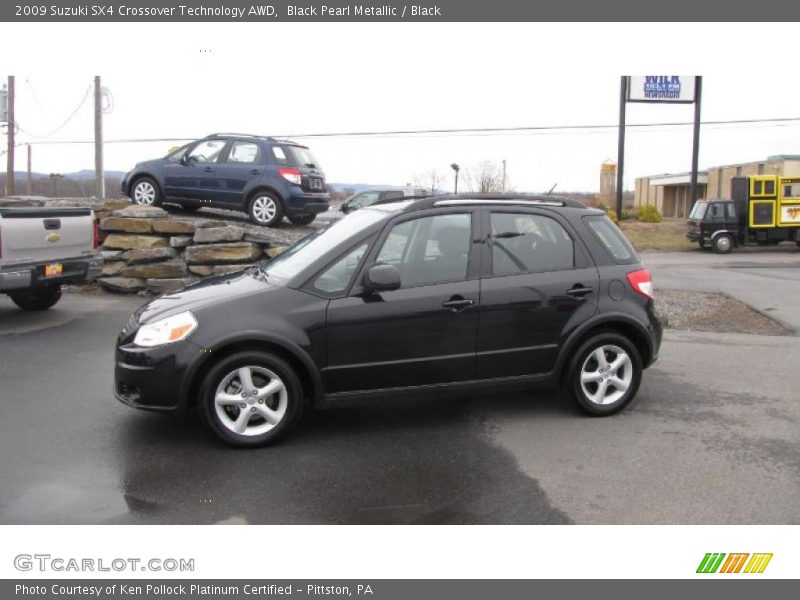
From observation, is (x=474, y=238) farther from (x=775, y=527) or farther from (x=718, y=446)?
(x=775, y=527)

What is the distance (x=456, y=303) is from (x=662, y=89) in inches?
1211

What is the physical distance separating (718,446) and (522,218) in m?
2.11

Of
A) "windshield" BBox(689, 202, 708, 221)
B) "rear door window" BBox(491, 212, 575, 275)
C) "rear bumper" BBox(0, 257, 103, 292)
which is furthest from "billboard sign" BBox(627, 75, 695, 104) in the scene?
"rear door window" BBox(491, 212, 575, 275)

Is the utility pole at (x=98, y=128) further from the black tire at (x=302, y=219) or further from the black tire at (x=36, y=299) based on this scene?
the black tire at (x=36, y=299)

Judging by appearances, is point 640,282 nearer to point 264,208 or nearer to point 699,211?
point 264,208

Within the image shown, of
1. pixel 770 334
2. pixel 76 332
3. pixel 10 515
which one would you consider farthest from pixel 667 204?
pixel 10 515

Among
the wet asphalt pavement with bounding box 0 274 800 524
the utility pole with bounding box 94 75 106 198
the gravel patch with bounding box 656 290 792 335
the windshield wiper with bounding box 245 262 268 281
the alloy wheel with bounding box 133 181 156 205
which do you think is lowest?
the wet asphalt pavement with bounding box 0 274 800 524

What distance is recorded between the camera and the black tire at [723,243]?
84.0ft

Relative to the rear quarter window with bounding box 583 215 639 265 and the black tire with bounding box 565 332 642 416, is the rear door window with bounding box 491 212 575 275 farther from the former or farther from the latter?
the black tire with bounding box 565 332 642 416

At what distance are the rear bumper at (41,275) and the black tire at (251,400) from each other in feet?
14.8

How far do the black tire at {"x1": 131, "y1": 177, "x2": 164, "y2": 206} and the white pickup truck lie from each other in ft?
11.6

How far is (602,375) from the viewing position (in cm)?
546

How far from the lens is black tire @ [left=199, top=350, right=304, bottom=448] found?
4.68 metres

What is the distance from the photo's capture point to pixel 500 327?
203 inches
